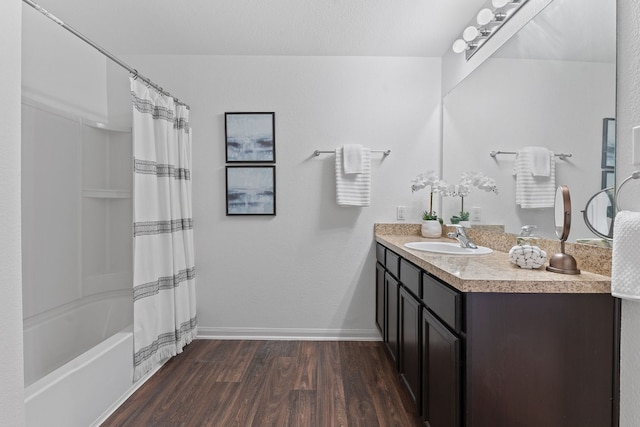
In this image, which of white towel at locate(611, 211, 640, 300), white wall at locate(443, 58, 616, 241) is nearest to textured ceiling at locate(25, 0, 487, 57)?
white wall at locate(443, 58, 616, 241)

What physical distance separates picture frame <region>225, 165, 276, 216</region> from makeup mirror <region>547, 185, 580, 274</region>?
6.60 ft

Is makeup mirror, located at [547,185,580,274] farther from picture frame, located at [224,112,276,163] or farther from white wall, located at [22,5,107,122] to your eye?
white wall, located at [22,5,107,122]

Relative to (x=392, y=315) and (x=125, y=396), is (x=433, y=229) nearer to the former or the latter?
(x=392, y=315)

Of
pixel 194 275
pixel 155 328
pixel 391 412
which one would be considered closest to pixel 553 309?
pixel 391 412

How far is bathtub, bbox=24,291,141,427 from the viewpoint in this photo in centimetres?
144

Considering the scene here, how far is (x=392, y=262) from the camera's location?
223 cm

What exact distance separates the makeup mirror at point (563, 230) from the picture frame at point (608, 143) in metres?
0.15

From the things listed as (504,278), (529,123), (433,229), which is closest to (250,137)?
(433,229)

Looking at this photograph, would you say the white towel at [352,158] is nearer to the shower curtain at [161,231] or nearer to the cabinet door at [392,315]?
the cabinet door at [392,315]

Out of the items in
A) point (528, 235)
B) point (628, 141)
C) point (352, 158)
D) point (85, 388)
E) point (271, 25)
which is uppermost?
point (271, 25)

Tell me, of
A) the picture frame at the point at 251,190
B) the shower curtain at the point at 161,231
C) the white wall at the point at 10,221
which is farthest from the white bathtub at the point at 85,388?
the picture frame at the point at 251,190

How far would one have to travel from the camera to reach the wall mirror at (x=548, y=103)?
1.25 meters

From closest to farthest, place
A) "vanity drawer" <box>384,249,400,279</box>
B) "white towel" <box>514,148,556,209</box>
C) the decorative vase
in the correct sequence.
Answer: "white towel" <box>514,148,556,209</box> → "vanity drawer" <box>384,249,400,279</box> → the decorative vase

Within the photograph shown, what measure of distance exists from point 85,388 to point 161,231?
0.98m
